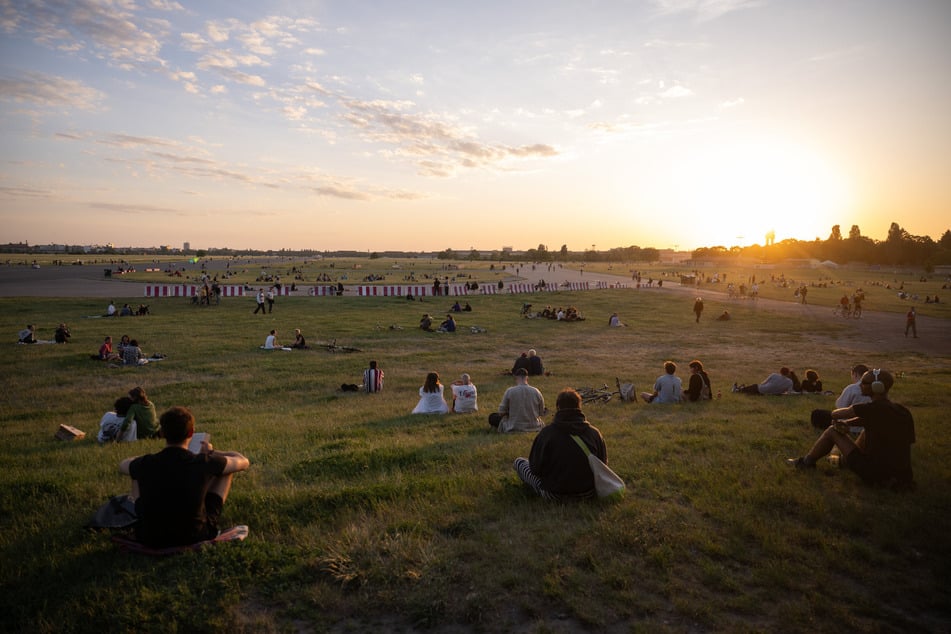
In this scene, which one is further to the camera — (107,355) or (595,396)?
(107,355)

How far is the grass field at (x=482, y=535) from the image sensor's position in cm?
439

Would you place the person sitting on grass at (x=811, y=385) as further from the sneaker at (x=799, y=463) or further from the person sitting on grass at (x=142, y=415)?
the person sitting on grass at (x=142, y=415)

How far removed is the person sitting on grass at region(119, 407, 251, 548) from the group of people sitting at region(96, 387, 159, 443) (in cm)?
545

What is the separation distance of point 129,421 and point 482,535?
25.9 ft

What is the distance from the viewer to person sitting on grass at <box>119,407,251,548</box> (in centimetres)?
486

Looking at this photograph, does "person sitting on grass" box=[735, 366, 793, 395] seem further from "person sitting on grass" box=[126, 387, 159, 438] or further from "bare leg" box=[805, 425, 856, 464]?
"person sitting on grass" box=[126, 387, 159, 438]

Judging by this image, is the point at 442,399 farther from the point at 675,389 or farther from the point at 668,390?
the point at 675,389

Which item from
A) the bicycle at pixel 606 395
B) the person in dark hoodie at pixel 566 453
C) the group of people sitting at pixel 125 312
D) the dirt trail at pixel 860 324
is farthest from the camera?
the group of people sitting at pixel 125 312

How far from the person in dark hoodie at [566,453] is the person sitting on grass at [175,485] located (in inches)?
138

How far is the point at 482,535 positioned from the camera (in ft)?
18.2

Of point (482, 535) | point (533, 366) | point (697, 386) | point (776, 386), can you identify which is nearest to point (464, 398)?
point (533, 366)

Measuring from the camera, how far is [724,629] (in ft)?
13.6

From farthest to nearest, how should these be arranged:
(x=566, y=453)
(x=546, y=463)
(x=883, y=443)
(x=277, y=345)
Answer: (x=277, y=345) → (x=883, y=443) → (x=546, y=463) → (x=566, y=453)

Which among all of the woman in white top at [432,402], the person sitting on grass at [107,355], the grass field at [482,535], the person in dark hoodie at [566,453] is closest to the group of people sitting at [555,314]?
the grass field at [482,535]
